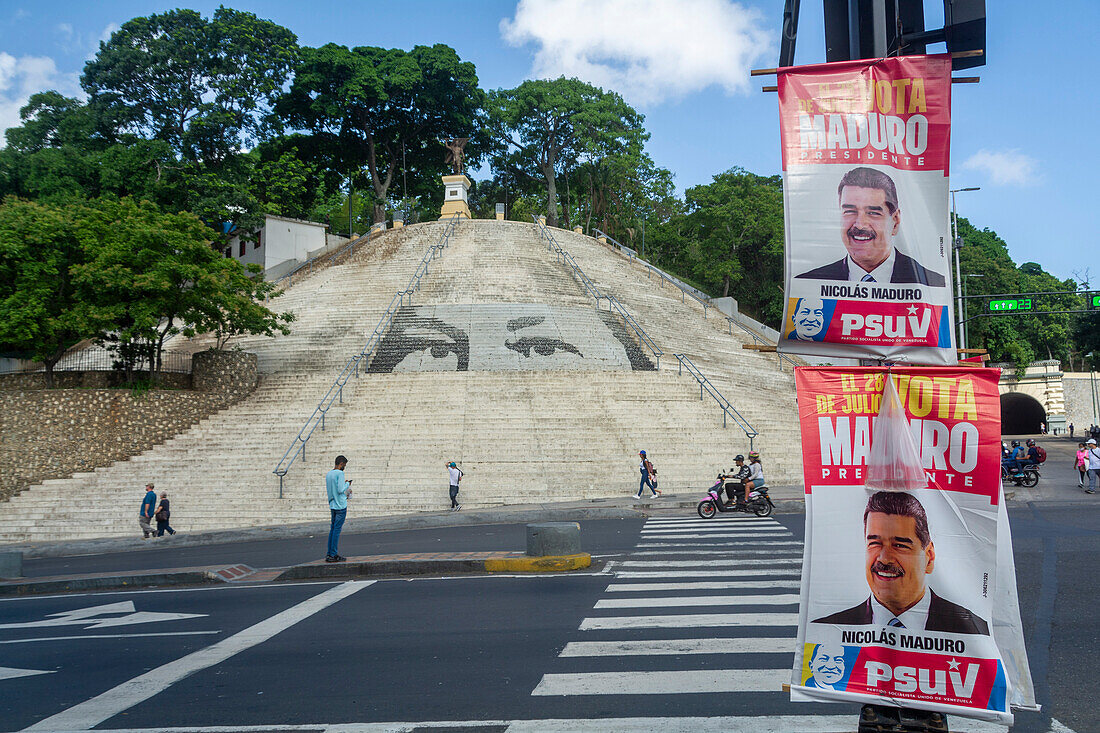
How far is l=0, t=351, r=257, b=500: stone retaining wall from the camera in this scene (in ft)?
77.5

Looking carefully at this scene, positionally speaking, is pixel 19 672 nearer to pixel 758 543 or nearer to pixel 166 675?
pixel 166 675

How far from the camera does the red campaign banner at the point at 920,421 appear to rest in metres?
4.29

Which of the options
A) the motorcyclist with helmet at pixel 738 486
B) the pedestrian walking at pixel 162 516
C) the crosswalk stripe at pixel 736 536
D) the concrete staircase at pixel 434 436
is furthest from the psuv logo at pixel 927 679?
the pedestrian walking at pixel 162 516

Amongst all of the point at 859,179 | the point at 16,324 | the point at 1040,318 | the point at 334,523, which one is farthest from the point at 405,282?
the point at 1040,318

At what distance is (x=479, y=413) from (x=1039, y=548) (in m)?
17.0

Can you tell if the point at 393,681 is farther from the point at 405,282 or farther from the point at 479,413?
the point at 405,282

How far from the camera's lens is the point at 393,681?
661cm

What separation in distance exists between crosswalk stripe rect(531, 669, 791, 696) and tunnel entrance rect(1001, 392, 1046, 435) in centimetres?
5702

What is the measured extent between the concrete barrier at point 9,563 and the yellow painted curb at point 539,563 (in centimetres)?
861

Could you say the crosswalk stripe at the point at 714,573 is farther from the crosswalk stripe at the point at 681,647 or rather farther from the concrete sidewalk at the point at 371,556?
the crosswalk stripe at the point at 681,647

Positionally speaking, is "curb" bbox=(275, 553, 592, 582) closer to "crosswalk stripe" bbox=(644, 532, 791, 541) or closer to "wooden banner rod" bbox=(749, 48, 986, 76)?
"crosswalk stripe" bbox=(644, 532, 791, 541)

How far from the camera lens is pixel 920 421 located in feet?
14.3

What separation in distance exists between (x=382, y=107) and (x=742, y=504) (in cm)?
5164

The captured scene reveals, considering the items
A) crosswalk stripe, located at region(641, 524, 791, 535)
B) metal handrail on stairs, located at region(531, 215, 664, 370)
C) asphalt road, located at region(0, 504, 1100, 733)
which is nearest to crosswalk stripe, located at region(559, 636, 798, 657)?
asphalt road, located at region(0, 504, 1100, 733)
